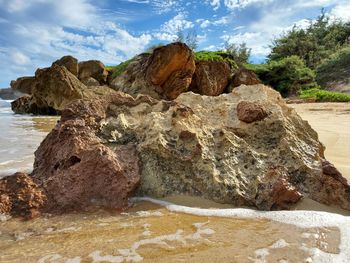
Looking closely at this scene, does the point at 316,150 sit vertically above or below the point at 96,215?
above

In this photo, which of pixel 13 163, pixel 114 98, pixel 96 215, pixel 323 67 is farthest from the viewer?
pixel 323 67

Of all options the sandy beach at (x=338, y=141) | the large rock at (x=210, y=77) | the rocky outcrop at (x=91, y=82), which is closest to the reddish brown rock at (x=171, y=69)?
the large rock at (x=210, y=77)

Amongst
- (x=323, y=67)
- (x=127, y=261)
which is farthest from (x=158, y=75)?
(x=323, y=67)

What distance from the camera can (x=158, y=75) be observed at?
1301cm

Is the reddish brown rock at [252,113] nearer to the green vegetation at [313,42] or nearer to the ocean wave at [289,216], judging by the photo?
the ocean wave at [289,216]

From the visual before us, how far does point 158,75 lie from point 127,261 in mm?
11464

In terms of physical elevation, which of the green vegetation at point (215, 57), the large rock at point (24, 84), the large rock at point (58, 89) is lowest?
the large rock at point (58, 89)

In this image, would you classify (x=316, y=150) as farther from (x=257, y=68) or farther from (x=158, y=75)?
(x=257, y=68)

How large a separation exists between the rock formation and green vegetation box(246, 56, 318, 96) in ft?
50.8

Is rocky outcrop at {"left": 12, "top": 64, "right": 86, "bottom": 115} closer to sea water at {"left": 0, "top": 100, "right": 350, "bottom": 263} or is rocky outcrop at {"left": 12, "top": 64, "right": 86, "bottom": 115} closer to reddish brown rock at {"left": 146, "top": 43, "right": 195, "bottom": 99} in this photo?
reddish brown rock at {"left": 146, "top": 43, "right": 195, "bottom": 99}

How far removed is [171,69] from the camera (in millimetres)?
13086

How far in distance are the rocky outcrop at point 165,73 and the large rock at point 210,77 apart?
817mm

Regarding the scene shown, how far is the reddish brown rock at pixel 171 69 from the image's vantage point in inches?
501

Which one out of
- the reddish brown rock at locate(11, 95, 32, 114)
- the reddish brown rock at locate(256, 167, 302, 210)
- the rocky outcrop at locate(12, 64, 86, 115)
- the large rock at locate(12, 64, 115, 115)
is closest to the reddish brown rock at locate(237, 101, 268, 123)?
the reddish brown rock at locate(256, 167, 302, 210)
